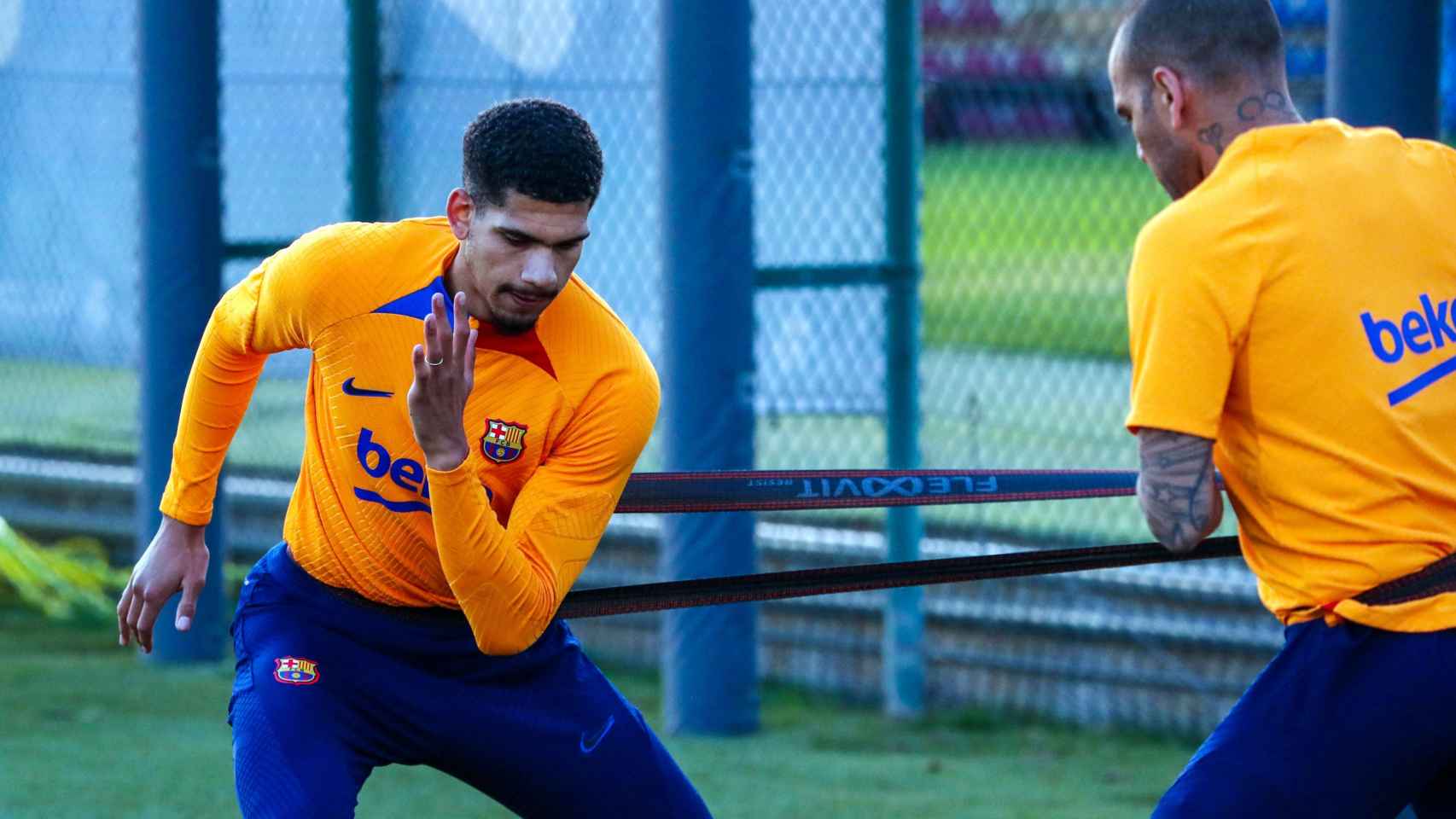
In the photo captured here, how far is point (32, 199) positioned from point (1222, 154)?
672 cm

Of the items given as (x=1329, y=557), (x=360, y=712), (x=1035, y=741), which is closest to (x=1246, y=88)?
(x=1329, y=557)

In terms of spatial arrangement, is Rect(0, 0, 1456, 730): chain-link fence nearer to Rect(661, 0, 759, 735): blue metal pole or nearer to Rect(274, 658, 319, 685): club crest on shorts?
Rect(661, 0, 759, 735): blue metal pole

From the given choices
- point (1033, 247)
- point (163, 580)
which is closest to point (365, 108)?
point (163, 580)

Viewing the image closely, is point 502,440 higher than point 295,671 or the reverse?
higher

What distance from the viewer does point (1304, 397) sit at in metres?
A: 2.60

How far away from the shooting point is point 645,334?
708 centimetres

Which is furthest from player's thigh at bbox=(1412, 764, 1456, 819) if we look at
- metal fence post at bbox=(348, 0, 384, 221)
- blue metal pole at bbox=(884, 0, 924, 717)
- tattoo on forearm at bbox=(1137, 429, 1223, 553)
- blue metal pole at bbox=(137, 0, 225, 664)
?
metal fence post at bbox=(348, 0, 384, 221)

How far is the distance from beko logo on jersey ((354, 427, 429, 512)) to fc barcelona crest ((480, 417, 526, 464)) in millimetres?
117

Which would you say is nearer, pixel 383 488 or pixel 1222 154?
pixel 1222 154

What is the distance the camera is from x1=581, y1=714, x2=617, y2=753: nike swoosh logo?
3.36 meters

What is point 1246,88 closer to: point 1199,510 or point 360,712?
point 1199,510

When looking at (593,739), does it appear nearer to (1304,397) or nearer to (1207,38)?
(1304,397)

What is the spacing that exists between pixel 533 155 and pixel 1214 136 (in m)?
1.04

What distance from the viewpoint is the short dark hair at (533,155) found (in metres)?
3.08
